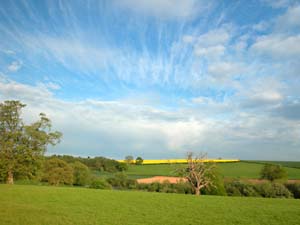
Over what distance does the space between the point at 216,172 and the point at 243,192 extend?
12.1 meters

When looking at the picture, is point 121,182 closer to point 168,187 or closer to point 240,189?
point 168,187

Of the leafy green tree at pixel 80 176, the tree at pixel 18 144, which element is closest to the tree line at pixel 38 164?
the tree at pixel 18 144

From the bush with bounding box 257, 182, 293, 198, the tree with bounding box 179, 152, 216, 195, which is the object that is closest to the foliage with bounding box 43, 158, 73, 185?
the tree with bounding box 179, 152, 216, 195

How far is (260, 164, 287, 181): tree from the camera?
6469 cm

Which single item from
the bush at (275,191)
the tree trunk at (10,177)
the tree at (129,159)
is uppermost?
the tree at (129,159)

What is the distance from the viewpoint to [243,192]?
53844 mm

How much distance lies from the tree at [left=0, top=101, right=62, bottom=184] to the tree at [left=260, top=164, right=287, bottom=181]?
170ft

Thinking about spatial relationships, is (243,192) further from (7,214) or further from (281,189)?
(7,214)

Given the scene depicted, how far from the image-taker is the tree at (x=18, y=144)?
125 feet

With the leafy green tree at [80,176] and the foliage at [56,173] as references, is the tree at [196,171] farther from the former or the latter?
the leafy green tree at [80,176]

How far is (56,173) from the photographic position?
6250cm

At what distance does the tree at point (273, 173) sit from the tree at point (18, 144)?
51.7 meters

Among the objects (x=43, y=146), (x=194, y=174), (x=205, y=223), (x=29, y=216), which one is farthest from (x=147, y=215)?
(x=43, y=146)

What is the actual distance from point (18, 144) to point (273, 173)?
56.2 meters
